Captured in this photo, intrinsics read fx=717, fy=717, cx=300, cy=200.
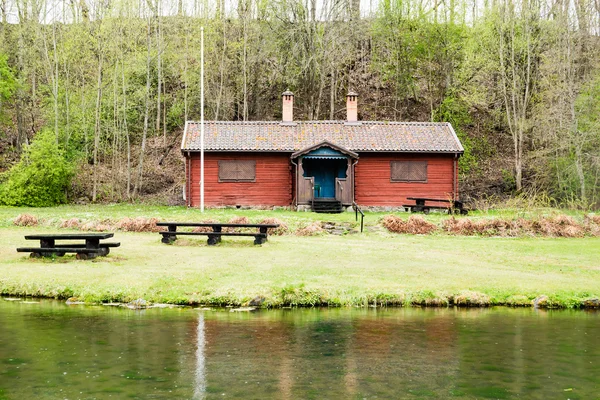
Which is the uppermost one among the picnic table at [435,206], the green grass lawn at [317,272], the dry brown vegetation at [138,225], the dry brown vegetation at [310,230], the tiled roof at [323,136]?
the tiled roof at [323,136]

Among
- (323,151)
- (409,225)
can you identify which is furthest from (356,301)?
(323,151)

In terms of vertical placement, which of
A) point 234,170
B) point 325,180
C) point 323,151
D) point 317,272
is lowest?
point 317,272

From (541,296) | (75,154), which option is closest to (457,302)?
(541,296)

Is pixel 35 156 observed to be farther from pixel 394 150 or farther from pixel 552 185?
pixel 552 185

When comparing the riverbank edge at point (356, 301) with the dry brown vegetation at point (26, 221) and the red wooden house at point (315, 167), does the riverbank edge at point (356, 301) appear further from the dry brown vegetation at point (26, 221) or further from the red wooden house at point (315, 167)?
the red wooden house at point (315, 167)

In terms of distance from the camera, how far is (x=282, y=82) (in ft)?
167

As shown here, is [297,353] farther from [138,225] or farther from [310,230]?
[138,225]

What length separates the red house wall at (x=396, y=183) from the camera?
36719 mm

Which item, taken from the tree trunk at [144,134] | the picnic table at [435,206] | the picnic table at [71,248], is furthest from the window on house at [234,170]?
the picnic table at [71,248]

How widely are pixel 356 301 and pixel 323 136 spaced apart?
24.2 meters

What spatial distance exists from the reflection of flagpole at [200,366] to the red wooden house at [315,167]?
23.9 m

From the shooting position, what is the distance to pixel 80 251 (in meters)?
17.8

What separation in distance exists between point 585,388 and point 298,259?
10.7 metres

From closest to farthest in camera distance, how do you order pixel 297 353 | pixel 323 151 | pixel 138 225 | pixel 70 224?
1. pixel 297 353
2. pixel 138 225
3. pixel 70 224
4. pixel 323 151
